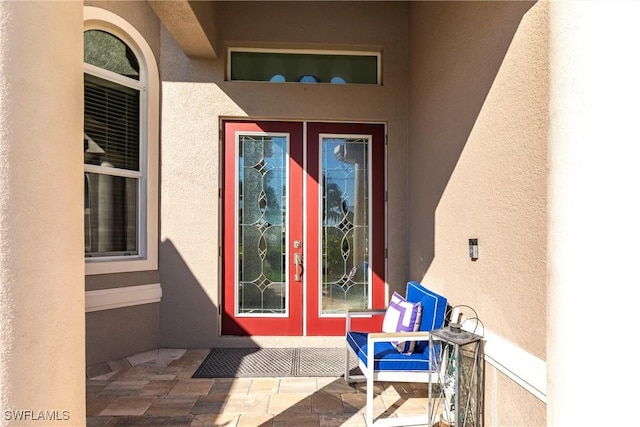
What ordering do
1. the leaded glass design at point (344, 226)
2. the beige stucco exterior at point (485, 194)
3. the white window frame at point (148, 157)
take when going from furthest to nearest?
the leaded glass design at point (344, 226), the white window frame at point (148, 157), the beige stucco exterior at point (485, 194)

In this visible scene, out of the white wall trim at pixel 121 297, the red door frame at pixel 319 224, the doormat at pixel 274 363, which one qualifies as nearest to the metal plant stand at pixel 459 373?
the doormat at pixel 274 363

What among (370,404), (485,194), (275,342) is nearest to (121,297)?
(275,342)

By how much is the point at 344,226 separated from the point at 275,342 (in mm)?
1403

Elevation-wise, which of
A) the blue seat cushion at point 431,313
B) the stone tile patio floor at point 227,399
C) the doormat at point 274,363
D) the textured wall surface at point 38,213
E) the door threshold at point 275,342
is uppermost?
the textured wall surface at point 38,213

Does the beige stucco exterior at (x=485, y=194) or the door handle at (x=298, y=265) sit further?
the door handle at (x=298, y=265)

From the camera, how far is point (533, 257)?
1697mm

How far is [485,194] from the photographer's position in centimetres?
215

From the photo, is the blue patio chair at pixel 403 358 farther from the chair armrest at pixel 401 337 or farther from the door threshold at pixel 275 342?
the door threshold at pixel 275 342

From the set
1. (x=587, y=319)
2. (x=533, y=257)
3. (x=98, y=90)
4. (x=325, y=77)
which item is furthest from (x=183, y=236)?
(x=587, y=319)

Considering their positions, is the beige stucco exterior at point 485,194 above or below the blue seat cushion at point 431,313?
above

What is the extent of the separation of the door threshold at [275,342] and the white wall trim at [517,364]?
189 centimetres

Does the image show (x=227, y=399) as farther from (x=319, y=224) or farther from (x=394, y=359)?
(x=319, y=224)

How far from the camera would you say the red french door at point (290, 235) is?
3.67 metres

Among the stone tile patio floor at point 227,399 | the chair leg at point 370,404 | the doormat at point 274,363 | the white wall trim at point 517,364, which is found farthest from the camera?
the doormat at point 274,363
